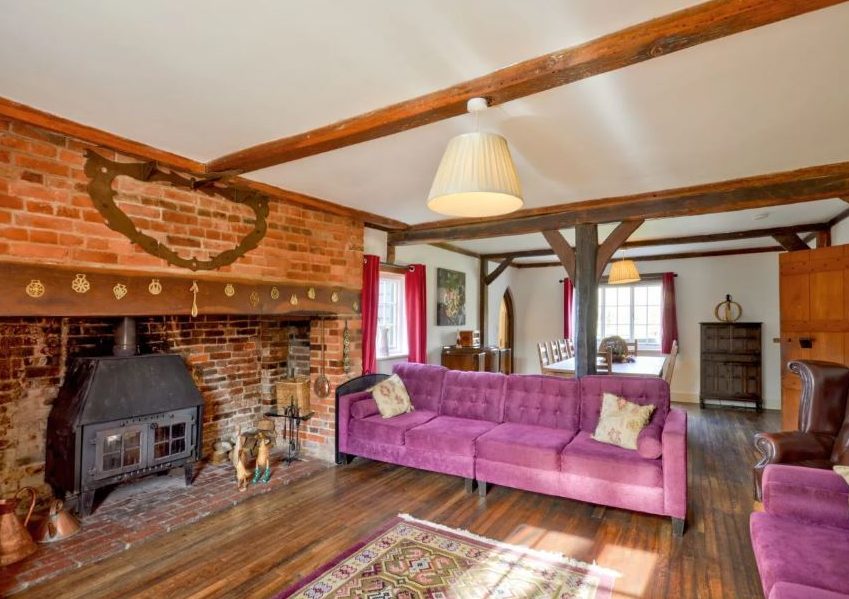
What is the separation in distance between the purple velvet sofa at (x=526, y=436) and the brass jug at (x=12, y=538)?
2213mm

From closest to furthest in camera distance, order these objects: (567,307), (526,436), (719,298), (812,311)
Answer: (526,436) < (812,311) < (719,298) < (567,307)

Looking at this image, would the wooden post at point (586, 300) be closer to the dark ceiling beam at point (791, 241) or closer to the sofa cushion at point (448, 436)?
the sofa cushion at point (448, 436)

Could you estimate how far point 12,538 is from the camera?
254cm

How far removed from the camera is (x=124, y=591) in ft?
7.61

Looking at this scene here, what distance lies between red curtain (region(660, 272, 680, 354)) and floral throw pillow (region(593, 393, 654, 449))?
4.54 m

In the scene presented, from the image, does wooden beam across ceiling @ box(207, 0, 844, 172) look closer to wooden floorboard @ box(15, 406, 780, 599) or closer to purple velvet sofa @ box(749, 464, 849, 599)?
purple velvet sofa @ box(749, 464, 849, 599)

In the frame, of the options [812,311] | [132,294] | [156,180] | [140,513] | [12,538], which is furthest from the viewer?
[812,311]

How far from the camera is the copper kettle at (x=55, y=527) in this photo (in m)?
2.72

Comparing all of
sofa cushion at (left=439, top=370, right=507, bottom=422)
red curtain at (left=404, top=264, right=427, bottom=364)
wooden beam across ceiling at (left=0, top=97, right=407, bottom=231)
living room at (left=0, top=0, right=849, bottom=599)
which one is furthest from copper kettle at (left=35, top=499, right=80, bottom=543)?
red curtain at (left=404, top=264, right=427, bottom=364)

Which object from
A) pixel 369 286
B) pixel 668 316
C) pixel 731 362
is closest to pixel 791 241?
pixel 731 362

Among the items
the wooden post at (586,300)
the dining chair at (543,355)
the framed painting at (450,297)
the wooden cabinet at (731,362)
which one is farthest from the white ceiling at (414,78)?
the wooden cabinet at (731,362)

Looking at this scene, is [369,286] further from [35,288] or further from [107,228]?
[35,288]

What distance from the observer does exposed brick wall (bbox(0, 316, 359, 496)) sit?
2.96 metres

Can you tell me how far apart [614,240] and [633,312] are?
14.5 feet
